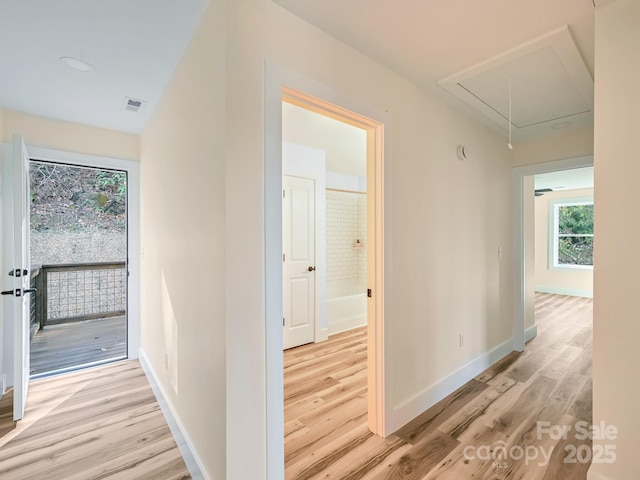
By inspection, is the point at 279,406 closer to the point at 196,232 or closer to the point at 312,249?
the point at 196,232

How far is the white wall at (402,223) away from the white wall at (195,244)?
5cm

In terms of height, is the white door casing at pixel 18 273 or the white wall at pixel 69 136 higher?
the white wall at pixel 69 136

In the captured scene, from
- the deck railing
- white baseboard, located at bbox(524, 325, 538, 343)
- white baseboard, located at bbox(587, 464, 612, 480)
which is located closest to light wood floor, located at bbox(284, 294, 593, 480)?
white baseboard, located at bbox(587, 464, 612, 480)

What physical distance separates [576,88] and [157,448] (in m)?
3.92

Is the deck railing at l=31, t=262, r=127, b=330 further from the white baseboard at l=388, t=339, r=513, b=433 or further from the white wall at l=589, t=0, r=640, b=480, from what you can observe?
the white wall at l=589, t=0, r=640, b=480

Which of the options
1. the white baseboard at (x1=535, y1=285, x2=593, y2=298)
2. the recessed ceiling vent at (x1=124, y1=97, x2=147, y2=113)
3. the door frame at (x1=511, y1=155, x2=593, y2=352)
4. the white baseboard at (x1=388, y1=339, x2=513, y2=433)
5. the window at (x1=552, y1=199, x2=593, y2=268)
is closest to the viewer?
the white baseboard at (x1=388, y1=339, x2=513, y2=433)

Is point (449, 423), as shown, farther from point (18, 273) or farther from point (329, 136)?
point (18, 273)

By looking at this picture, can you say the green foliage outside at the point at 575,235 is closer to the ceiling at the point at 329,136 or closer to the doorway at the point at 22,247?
the ceiling at the point at 329,136

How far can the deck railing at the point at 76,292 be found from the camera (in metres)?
4.39

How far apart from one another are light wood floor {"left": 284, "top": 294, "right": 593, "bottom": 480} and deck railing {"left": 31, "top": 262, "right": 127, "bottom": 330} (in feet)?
12.2

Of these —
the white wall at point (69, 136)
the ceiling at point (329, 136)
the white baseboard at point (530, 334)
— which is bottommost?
the white baseboard at point (530, 334)

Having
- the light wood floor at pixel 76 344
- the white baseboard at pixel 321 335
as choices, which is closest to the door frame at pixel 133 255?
the light wood floor at pixel 76 344

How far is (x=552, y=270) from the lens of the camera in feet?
23.8

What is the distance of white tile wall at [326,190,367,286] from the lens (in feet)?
15.1
